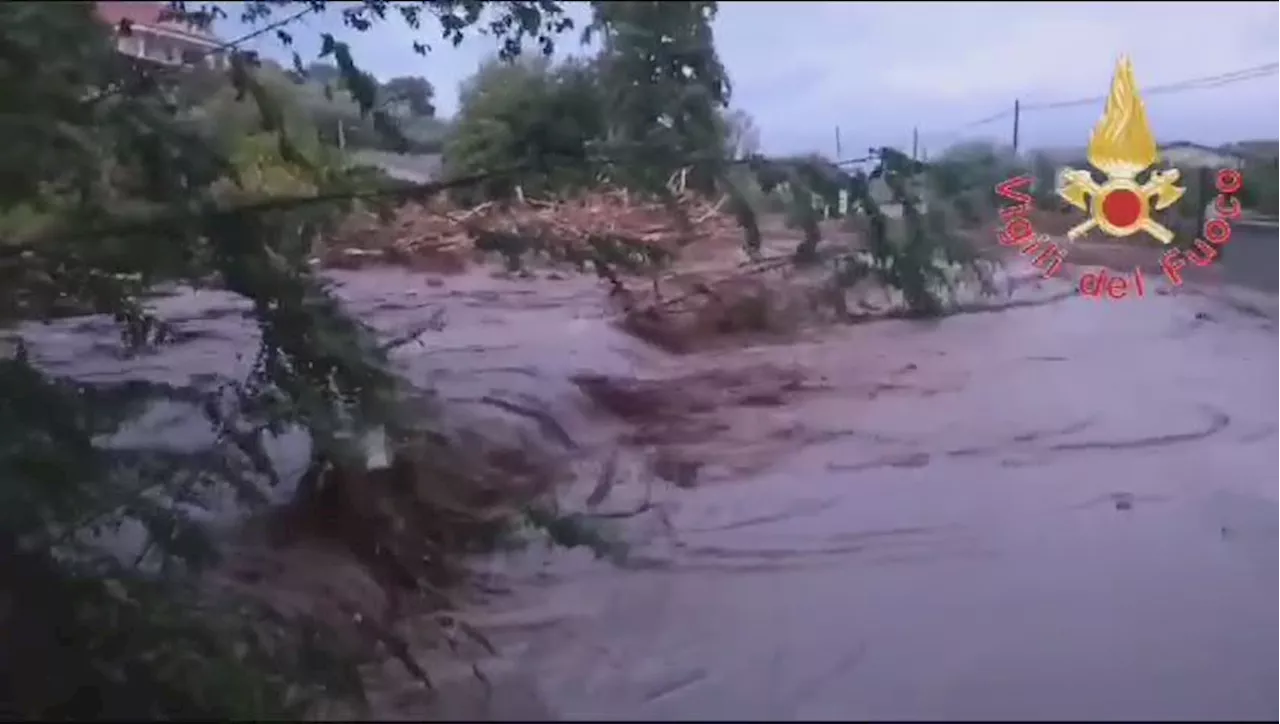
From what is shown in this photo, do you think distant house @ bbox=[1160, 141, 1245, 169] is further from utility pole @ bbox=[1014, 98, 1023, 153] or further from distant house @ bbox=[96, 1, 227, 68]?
distant house @ bbox=[96, 1, 227, 68]

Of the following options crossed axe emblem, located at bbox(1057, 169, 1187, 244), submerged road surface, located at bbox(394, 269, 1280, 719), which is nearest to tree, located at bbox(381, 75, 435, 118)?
submerged road surface, located at bbox(394, 269, 1280, 719)

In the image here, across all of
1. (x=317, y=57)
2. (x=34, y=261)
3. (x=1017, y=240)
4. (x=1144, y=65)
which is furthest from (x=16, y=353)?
(x=1144, y=65)

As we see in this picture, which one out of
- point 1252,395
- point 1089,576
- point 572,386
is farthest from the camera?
point 1252,395

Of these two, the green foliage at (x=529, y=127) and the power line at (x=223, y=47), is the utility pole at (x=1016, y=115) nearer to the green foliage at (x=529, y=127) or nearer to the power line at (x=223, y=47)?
the green foliage at (x=529, y=127)

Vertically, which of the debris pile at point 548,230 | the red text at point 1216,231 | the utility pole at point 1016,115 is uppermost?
the utility pole at point 1016,115

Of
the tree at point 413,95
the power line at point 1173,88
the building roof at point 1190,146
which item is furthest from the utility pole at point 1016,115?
the tree at point 413,95

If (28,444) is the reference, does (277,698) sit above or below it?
below

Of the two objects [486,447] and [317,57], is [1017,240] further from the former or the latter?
[317,57]
